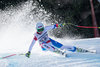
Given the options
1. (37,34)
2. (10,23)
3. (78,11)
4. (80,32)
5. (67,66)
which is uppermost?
(78,11)

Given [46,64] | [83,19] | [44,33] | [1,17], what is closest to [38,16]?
[1,17]

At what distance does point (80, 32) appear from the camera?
13.2 meters

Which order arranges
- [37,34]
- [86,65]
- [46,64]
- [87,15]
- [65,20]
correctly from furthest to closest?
[87,15], [65,20], [37,34], [46,64], [86,65]

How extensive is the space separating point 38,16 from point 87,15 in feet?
17.7

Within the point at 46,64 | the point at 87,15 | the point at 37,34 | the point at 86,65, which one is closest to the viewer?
the point at 86,65

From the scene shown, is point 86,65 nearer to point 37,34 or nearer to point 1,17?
point 37,34

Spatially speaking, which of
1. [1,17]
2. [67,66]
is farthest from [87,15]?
[67,66]

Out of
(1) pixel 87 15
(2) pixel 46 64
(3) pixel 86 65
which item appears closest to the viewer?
(3) pixel 86 65

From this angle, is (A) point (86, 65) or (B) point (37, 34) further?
(B) point (37, 34)

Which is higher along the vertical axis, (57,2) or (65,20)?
(57,2)

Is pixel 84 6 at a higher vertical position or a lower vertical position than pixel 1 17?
higher

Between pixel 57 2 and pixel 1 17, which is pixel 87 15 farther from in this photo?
pixel 1 17

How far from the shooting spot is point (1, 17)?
1317 centimetres

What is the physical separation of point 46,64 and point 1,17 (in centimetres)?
1141
